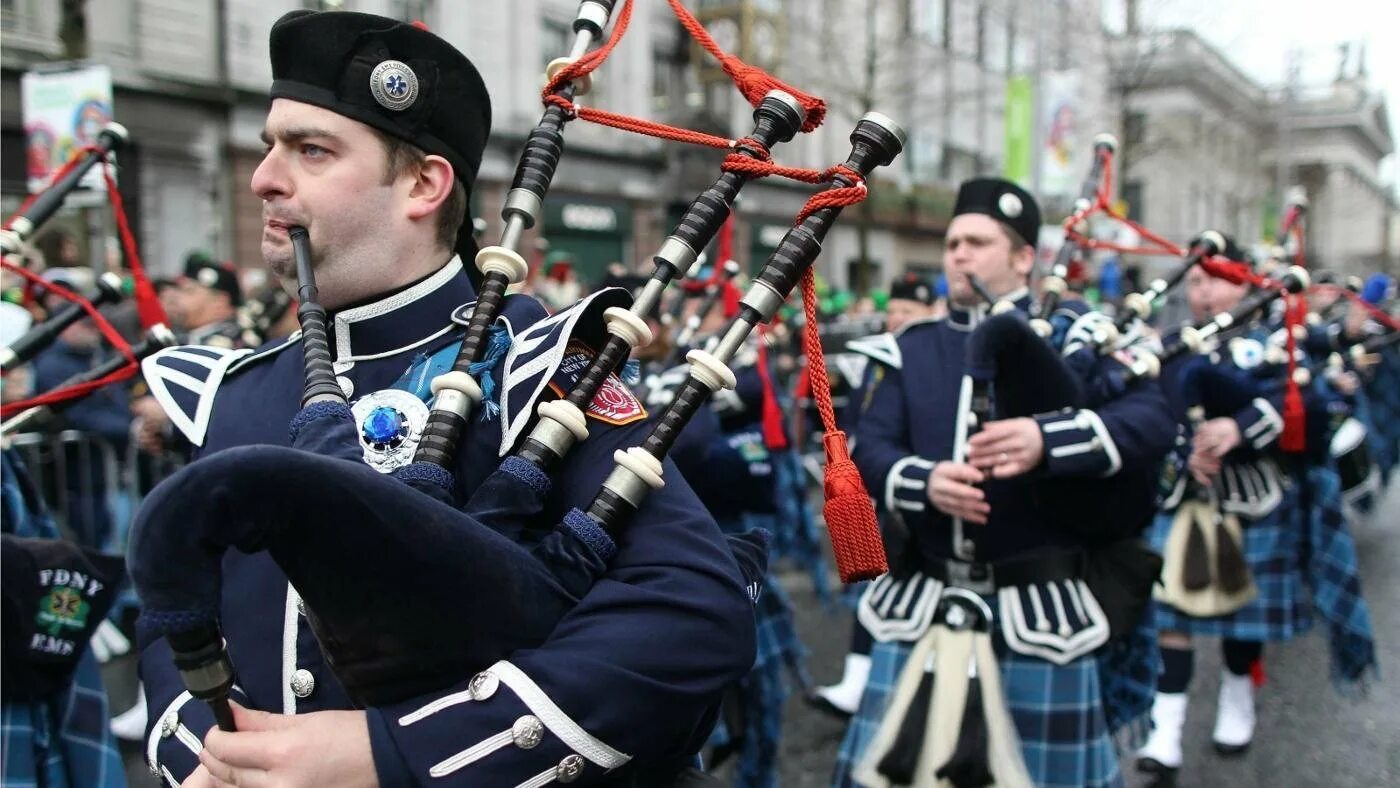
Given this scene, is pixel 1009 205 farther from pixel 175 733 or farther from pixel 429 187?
pixel 175 733

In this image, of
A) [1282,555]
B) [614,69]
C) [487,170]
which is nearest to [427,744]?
[1282,555]

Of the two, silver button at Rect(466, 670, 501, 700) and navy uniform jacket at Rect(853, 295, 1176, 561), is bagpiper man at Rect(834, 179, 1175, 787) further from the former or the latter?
silver button at Rect(466, 670, 501, 700)

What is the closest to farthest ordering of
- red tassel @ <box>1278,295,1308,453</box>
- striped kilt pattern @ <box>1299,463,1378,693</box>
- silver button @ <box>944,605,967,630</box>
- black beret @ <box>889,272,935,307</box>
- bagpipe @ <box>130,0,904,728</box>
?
bagpipe @ <box>130,0,904,728</box> < silver button @ <box>944,605,967,630</box> < red tassel @ <box>1278,295,1308,453</box> < striped kilt pattern @ <box>1299,463,1378,693</box> < black beret @ <box>889,272,935,307</box>

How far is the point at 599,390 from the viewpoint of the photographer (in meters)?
1.45

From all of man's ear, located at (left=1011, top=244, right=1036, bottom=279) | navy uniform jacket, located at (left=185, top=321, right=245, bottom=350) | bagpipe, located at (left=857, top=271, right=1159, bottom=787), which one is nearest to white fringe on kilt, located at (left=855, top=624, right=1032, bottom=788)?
bagpipe, located at (left=857, top=271, right=1159, bottom=787)

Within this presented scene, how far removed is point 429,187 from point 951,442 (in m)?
1.89

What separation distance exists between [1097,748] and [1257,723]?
258cm

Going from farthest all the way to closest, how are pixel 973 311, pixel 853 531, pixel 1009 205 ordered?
pixel 1009 205 < pixel 973 311 < pixel 853 531

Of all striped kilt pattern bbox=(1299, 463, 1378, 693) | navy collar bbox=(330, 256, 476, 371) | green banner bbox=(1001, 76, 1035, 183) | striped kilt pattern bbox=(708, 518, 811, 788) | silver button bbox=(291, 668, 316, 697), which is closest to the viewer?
silver button bbox=(291, 668, 316, 697)

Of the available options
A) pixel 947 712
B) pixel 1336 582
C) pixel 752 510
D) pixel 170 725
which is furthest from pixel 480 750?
pixel 1336 582

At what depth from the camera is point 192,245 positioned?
13.3 meters

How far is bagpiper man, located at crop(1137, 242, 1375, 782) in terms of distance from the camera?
4699 mm

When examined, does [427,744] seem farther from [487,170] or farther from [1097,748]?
[487,170]

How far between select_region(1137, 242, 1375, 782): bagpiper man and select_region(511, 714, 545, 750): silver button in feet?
12.2
